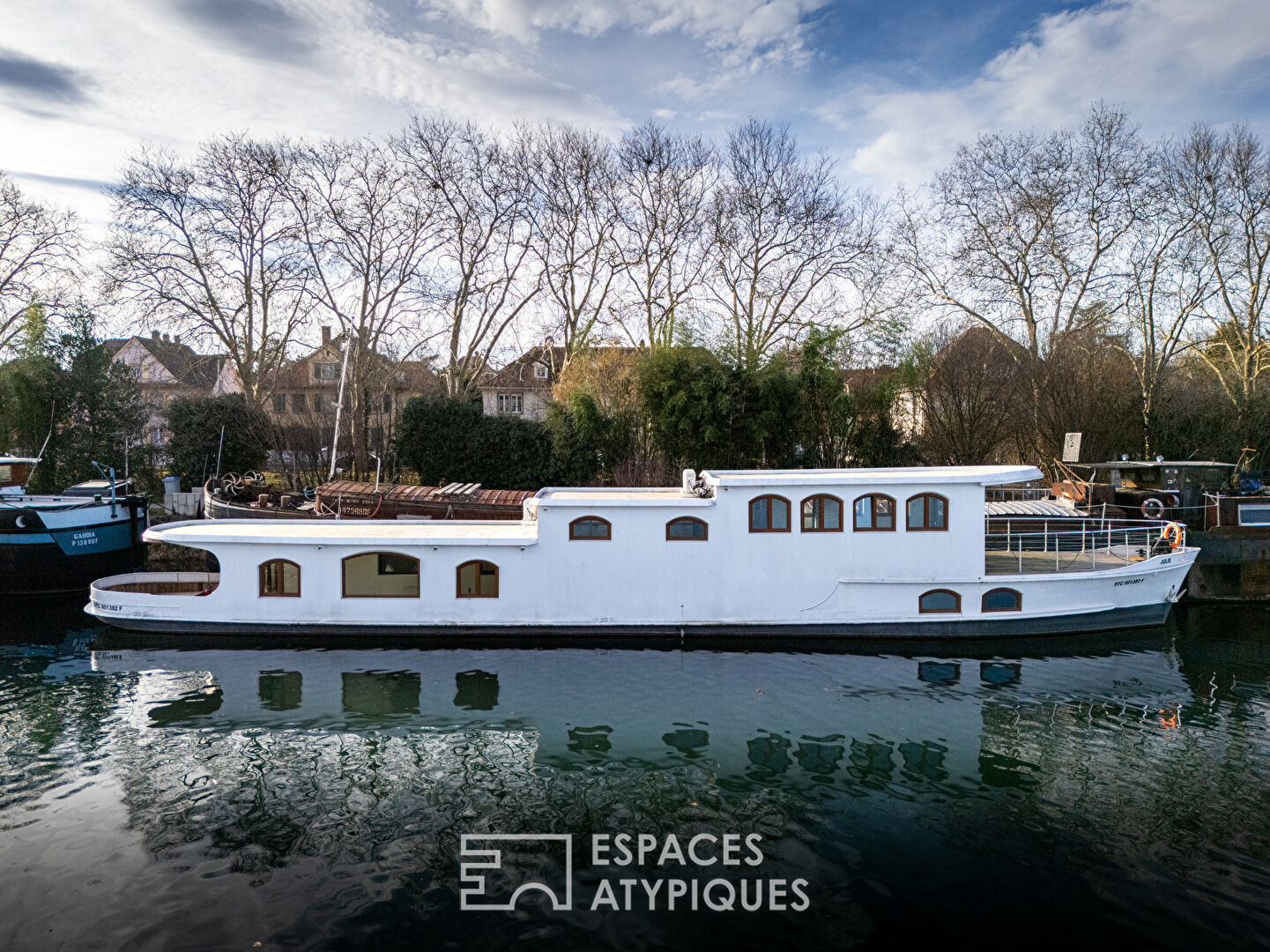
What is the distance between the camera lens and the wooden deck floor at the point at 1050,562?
17125mm

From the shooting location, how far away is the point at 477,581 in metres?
16.4

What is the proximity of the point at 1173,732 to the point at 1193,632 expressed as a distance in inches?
332

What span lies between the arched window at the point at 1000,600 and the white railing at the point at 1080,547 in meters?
0.96

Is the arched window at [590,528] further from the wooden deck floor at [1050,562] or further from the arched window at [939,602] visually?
the wooden deck floor at [1050,562]

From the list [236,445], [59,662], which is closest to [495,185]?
[236,445]

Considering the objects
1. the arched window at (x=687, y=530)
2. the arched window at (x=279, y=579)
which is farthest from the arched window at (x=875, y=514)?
the arched window at (x=279, y=579)

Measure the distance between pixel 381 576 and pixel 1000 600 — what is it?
13513 mm

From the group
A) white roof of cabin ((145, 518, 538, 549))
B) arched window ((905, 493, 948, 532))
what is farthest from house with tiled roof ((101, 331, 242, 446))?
arched window ((905, 493, 948, 532))

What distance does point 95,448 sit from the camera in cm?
3150

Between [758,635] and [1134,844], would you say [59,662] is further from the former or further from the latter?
[1134,844]

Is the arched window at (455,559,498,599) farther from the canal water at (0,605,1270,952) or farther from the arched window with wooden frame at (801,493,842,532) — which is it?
the arched window with wooden frame at (801,493,842,532)

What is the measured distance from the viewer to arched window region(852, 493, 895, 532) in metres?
15.9

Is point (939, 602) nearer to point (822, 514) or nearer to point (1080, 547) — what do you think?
point (822, 514)

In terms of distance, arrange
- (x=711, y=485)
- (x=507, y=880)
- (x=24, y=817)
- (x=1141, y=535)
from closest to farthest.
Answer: (x=507, y=880) → (x=24, y=817) → (x=711, y=485) → (x=1141, y=535)
